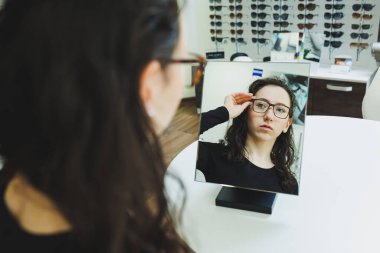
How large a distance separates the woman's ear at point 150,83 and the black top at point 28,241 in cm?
26

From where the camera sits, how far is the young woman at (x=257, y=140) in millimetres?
922

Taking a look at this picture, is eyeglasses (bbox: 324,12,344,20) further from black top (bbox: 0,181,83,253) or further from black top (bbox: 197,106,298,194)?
black top (bbox: 0,181,83,253)

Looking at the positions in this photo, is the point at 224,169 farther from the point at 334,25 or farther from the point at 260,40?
the point at 260,40

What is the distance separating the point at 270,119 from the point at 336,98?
2.00m

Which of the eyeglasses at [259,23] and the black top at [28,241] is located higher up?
the eyeglasses at [259,23]

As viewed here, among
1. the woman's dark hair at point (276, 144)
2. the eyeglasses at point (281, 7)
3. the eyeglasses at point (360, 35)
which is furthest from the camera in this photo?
the eyeglasses at point (281, 7)

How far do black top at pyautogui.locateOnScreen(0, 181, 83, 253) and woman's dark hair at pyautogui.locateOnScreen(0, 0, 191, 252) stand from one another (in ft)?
0.11

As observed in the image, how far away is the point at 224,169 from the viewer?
97 centimetres

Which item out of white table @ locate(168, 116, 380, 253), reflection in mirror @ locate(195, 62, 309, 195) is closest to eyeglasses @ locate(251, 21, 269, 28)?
white table @ locate(168, 116, 380, 253)

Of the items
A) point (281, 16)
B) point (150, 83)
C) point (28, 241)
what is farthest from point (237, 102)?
point (281, 16)

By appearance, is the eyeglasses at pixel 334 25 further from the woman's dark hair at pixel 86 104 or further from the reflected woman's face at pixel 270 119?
the woman's dark hair at pixel 86 104

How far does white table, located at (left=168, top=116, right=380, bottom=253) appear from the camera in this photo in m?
0.81

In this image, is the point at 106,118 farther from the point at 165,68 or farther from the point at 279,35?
the point at 279,35

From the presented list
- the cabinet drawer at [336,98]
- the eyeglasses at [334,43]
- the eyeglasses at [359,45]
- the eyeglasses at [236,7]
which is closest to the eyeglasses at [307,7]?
the eyeglasses at [334,43]
